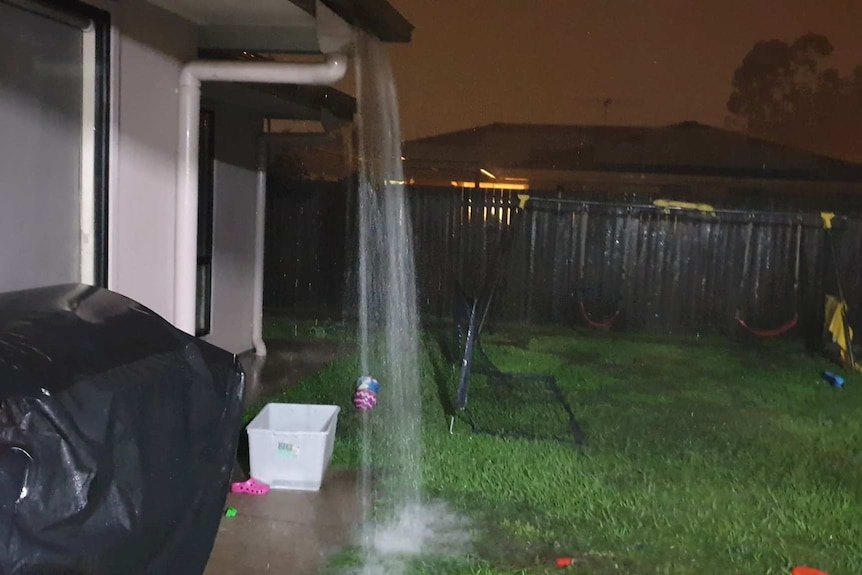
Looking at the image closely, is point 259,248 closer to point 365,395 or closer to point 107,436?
point 365,395

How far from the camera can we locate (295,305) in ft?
33.2

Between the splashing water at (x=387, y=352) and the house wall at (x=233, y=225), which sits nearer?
the splashing water at (x=387, y=352)

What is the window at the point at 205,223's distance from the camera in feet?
20.0

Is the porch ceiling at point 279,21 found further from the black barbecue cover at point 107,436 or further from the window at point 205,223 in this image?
the window at point 205,223

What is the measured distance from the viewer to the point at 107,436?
1.88 meters

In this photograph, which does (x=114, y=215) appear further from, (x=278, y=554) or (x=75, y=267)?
(x=278, y=554)

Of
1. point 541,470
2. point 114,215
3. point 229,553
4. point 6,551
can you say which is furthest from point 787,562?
point 114,215

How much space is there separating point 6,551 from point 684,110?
14.2 metres

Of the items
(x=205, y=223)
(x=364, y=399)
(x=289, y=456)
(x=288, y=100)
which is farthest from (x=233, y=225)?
(x=289, y=456)

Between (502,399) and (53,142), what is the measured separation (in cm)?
367

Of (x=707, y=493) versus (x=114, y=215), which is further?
(x=707, y=493)

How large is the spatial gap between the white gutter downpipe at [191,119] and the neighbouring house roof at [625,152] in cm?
805

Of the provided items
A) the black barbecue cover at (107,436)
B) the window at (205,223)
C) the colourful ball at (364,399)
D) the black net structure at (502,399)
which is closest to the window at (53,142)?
the black barbecue cover at (107,436)

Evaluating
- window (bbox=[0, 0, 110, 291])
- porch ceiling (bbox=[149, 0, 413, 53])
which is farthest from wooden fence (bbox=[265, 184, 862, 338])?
window (bbox=[0, 0, 110, 291])
